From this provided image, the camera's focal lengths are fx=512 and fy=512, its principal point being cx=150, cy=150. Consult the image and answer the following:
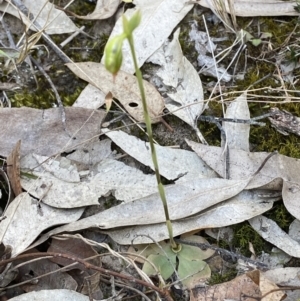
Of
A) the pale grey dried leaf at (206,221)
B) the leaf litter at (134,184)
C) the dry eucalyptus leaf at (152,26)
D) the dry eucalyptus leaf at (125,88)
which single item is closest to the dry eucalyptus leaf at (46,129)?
the leaf litter at (134,184)

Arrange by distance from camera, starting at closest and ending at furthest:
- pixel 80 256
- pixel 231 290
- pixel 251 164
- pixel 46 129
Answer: pixel 231 290 → pixel 80 256 → pixel 251 164 → pixel 46 129

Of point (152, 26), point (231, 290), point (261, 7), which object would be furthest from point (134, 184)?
point (261, 7)

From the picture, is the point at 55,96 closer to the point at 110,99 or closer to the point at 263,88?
the point at 110,99

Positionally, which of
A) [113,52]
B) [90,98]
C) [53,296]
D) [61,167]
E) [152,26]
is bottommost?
[53,296]

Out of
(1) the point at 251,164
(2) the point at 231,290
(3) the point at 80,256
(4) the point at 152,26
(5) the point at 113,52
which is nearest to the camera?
(5) the point at 113,52

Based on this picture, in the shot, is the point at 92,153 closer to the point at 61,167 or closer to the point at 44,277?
the point at 61,167

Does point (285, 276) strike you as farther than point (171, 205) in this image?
No

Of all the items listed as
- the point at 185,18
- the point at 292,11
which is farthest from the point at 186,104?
the point at 292,11

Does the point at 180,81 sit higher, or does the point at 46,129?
the point at 180,81

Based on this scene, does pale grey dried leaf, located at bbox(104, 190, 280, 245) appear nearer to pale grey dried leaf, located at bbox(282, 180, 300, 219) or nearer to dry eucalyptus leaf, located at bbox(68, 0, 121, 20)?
pale grey dried leaf, located at bbox(282, 180, 300, 219)
